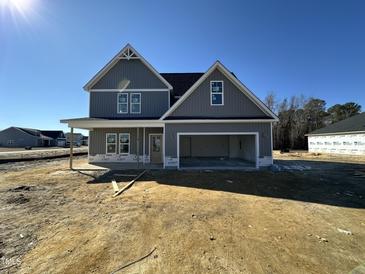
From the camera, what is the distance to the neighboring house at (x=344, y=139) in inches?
859

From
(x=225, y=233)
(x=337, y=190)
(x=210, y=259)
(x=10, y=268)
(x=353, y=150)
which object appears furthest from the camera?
(x=353, y=150)

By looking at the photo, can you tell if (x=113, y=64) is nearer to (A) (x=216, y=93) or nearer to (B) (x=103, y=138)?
(B) (x=103, y=138)

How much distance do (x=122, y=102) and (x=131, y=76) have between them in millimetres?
2170

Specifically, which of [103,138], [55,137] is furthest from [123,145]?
[55,137]

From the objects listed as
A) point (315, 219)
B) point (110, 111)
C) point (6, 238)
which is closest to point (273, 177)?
point (315, 219)

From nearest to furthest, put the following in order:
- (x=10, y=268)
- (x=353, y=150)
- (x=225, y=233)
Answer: (x=10, y=268), (x=225, y=233), (x=353, y=150)

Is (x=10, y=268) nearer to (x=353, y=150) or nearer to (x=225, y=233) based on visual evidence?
(x=225, y=233)

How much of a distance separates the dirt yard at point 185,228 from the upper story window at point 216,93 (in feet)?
20.8

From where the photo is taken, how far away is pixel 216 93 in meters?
13.6

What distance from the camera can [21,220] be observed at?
5.27 meters

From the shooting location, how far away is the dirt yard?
3426mm

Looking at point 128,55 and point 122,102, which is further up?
point 128,55

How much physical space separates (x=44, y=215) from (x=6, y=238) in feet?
4.28

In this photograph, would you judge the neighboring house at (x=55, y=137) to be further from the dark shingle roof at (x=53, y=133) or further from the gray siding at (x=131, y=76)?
the gray siding at (x=131, y=76)
